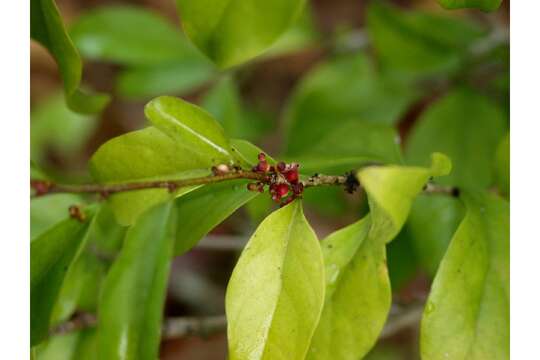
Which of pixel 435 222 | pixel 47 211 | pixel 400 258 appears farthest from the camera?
pixel 400 258

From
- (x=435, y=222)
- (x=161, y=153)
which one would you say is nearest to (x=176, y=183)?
(x=161, y=153)

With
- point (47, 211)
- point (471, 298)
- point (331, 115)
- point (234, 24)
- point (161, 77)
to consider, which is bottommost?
point (471, 298)

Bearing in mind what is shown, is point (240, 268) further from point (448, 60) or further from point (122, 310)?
point (448, 60)

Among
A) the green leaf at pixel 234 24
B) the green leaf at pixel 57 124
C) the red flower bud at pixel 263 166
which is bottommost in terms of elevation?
the red flower bud at pixel 263 166

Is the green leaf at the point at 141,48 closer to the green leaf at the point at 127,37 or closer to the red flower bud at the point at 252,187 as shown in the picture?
the green leaf at the point at 127,37

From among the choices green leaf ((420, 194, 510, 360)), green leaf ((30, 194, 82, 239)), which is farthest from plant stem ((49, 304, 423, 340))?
green leaf ((420, 194, 510, 360))

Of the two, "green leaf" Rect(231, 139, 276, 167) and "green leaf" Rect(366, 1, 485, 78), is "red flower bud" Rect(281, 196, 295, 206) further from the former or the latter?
"green leaf" Rect(366, 1, 485, 78)

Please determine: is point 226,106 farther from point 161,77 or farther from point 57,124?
point 57,124

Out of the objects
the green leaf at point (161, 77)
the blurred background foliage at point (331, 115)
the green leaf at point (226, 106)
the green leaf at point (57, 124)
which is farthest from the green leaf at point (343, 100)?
the green leaf at point (57, 124)
